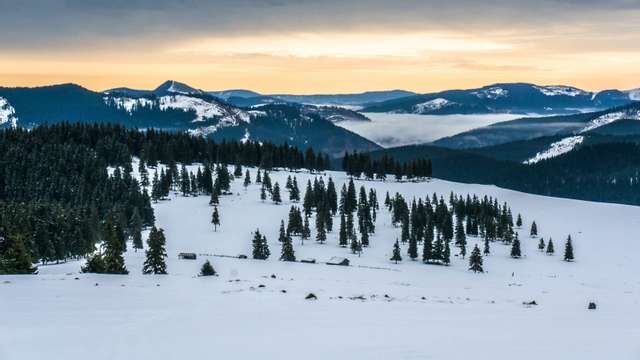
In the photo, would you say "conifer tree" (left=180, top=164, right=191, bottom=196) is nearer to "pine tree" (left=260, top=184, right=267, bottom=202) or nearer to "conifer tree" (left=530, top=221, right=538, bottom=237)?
"pine tree" (left=260, top=184, right=267, bottom=202)

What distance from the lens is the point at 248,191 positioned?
170375mm

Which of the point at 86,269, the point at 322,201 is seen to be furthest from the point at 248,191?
the point at 86,269

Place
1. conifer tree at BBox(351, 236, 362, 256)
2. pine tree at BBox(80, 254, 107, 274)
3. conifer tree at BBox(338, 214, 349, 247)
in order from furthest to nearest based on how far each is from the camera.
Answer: conifer tree at BBox(338, 214, 349, 247) < conifer tree at BBox(351, 236, 362, 256) < pine tree at BBox(80, 254, 107, 274)

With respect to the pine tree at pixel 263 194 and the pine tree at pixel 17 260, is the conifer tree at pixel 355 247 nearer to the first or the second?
the pine tree at pixel 263 194

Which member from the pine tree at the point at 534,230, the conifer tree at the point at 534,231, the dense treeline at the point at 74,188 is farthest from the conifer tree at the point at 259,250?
the conifer tree at the point at 534,231

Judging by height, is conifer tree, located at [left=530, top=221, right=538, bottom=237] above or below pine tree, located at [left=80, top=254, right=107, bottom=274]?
below

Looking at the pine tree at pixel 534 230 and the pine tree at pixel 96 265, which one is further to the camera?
the pine tree at pixel 534 230

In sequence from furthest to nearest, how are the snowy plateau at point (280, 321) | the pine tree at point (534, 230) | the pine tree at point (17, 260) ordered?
the pine tree at point (534, 230) < the pine tree at point (17, 260) < the snowy plateau at point (280, 321)

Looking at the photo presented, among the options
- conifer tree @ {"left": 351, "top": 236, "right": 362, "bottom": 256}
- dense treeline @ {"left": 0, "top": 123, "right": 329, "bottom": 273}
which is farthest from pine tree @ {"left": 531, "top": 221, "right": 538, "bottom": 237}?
dense treeline @ {"left": 0, "top": 123, "right": 329, "bottom": 273}

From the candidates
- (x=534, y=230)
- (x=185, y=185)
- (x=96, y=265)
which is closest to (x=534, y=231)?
(x=534, y=230)

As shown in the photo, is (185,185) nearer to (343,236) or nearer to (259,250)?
(343,236)

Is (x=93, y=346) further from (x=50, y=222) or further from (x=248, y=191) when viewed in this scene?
(x=248, y=191)

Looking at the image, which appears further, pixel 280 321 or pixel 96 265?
pixel 96 265

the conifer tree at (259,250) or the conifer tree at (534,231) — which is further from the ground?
the conifer tree at (259,250)
